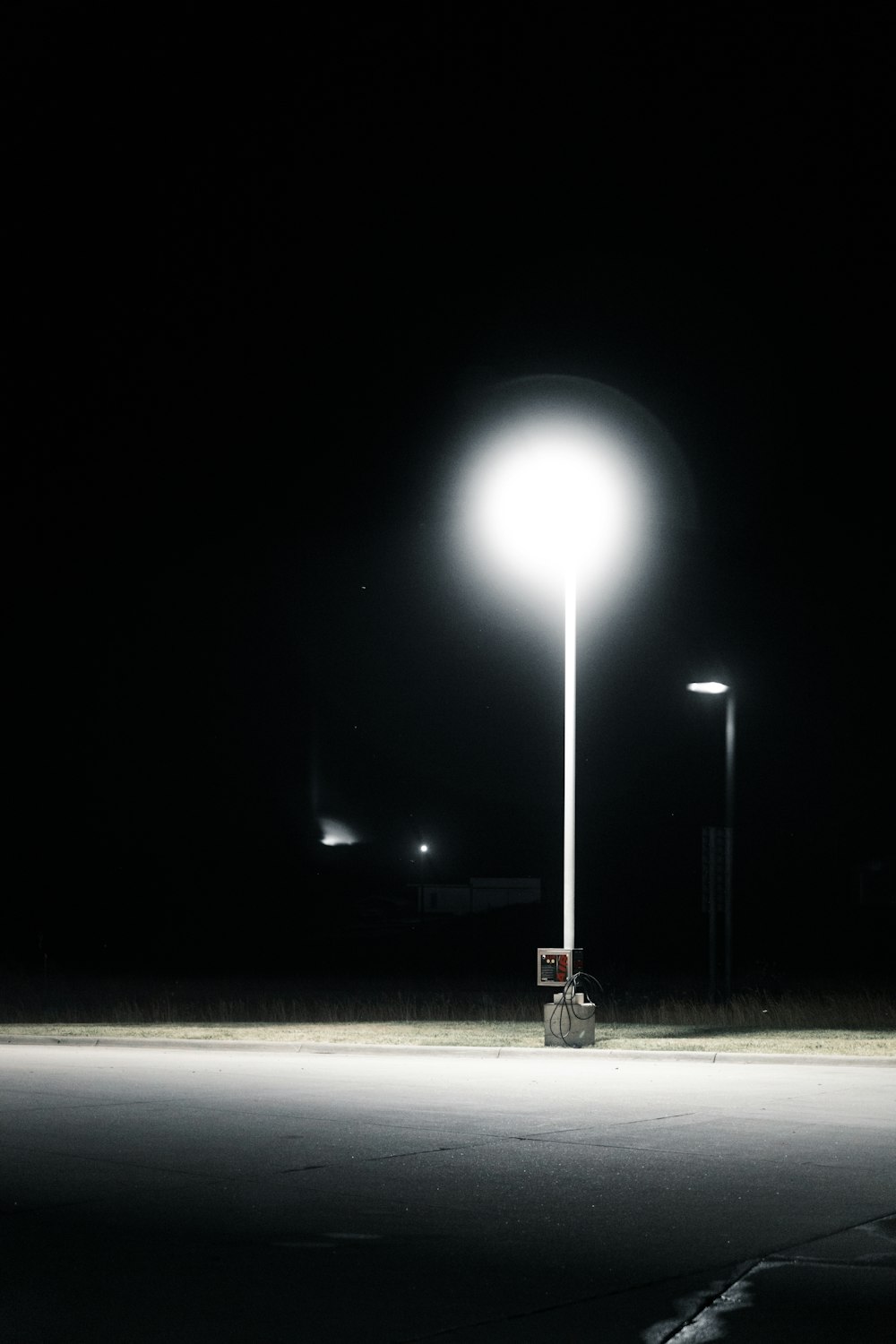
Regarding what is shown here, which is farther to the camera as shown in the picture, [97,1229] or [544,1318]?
[97,1229]

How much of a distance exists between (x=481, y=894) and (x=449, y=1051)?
8186 centimetres

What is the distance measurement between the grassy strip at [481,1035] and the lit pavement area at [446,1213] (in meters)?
4.55

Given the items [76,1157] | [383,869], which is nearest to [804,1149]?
[76,1157]

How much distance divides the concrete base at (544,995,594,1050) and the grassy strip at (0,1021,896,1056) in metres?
0.20

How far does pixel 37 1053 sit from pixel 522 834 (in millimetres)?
83843

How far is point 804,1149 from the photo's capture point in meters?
10.9

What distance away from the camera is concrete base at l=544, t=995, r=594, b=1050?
67.4 feet

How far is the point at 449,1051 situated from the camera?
19875mm

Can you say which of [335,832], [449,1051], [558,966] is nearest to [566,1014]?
[558,966]

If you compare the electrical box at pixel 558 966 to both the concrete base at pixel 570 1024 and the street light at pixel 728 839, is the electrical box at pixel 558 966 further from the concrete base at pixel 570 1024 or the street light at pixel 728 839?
the street light at pixel 728 839

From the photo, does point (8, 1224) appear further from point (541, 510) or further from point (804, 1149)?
point (541, 510)

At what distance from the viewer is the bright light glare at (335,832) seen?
108150mm

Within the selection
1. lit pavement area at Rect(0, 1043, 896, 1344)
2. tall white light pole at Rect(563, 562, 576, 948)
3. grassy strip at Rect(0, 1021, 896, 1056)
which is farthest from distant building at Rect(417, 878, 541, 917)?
lit pavement area at Rect(0, 1043, 896, 1344)

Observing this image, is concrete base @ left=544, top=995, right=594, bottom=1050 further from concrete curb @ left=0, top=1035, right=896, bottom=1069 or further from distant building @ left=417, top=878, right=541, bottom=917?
distant building @ left=417, top=878, right=541, bottom=917
